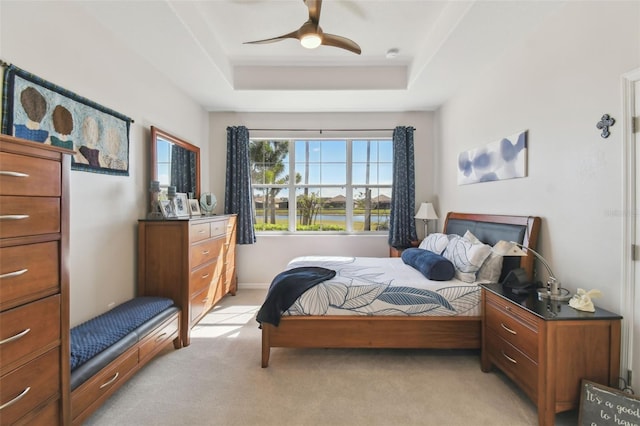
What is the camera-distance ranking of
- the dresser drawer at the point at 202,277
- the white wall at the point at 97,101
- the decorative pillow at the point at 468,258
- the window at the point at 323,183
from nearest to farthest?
the white wall at the point at 97,101, the decorative pillow at the point at 468,258, the dresser drawer at the point at 202,277, the window at the point at 323,183

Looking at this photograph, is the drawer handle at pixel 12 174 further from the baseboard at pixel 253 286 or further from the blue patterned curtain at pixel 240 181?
the baseboard at pixel 253 286

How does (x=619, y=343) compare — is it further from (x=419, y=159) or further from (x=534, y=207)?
(x=419, y=159)

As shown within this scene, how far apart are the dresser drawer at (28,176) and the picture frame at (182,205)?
1.89 m

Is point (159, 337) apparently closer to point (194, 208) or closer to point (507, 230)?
point (194, 208)

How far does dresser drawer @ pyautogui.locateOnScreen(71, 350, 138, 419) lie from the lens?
154 centimetres

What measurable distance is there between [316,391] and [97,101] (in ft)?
9.24

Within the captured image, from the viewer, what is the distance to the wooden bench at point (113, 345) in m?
1.58

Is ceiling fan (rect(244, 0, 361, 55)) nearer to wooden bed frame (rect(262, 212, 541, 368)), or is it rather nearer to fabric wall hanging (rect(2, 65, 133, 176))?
fabric wall hanging (rect(2, 65, 133, 176))

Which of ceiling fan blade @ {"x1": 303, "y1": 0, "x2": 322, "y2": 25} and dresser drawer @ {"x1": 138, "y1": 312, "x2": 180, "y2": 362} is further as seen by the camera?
dresser drawer @ {"x1": 138, "y1": 312, "x2": 180, "y2": 362}

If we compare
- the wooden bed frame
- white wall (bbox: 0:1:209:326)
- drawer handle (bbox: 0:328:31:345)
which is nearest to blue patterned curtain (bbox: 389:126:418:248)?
the wooden bed frame

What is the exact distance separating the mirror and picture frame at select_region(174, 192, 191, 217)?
138mm

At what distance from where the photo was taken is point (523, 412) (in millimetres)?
1789

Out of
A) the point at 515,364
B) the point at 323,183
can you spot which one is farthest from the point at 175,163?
the point at 515,364

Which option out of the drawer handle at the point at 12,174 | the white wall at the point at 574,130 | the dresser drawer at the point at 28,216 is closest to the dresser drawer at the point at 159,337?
the dresser drawer at the point at 28,216
